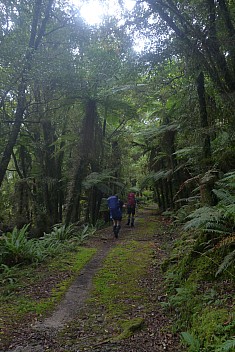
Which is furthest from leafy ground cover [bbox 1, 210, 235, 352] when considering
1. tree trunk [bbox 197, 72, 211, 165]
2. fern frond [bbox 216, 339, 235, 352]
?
tree trunk [bbox 197, 72, 211, 165]

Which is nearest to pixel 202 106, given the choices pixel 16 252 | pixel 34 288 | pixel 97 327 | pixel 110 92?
pixel 97 327

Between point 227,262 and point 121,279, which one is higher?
point 227,262

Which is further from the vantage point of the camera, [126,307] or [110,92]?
[110,92]

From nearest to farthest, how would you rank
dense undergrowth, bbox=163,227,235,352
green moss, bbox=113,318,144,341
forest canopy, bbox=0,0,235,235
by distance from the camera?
1. dense undergrowth, bbox=163,227,235,352
2. green moss, bbox=113,318,144,341
3. forest canopy, bbox=0,0,235,235

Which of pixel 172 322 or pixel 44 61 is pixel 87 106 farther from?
pixel 172 322

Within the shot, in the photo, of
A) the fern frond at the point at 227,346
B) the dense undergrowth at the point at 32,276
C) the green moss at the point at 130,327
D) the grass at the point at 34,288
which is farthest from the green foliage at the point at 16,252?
the fern frond at the point at 227,346

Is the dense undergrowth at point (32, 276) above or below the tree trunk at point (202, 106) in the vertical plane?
below

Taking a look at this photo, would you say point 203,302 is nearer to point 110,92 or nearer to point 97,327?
point 97,327

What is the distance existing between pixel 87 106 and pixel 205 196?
333 inches

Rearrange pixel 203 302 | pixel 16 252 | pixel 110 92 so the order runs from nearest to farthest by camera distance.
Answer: pixel 203 302
pixel 16 252
pixel 110 92

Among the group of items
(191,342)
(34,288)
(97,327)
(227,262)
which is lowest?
(97,327)

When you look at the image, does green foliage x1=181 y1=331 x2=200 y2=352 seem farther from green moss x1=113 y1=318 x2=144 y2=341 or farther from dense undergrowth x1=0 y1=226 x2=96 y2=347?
dense undergrowth x1=0 y1=226 x2=96 y2=347

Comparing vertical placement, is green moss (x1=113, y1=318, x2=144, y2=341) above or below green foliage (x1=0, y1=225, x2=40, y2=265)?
Answer: below

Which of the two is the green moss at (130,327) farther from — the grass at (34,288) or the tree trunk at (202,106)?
the tree trunk at (202,106)
